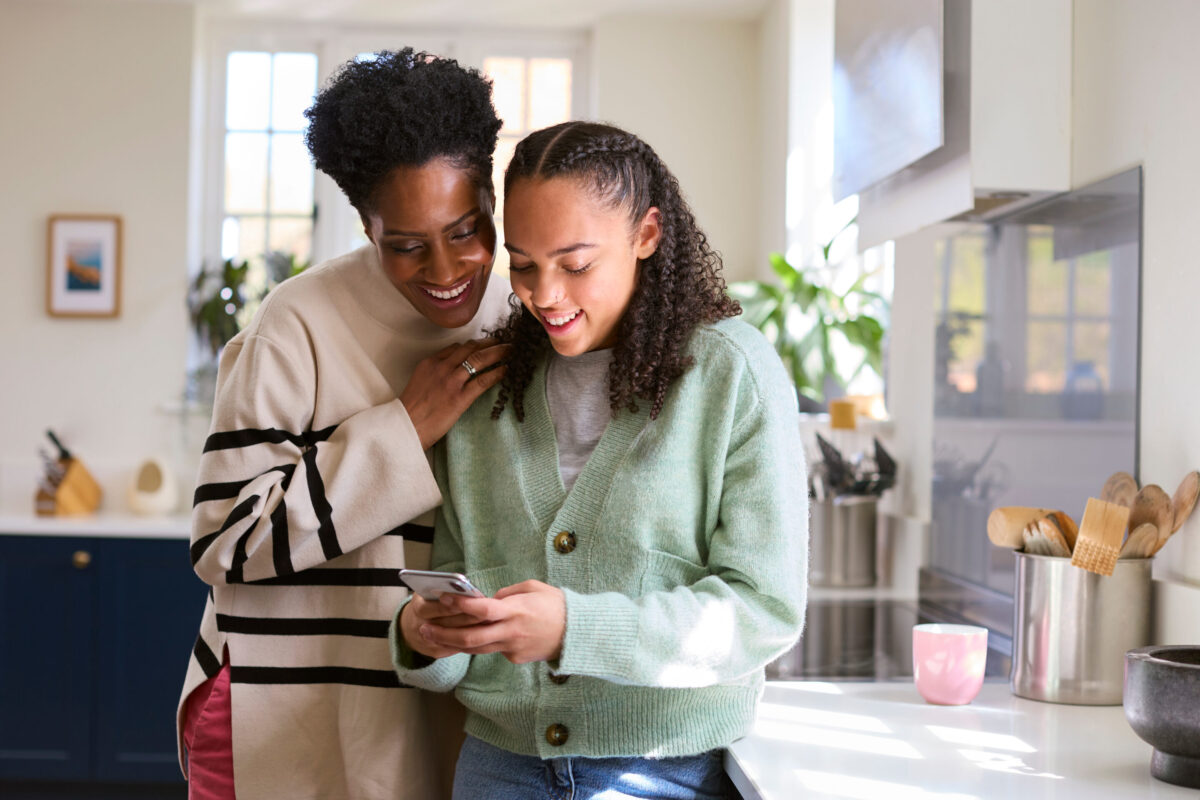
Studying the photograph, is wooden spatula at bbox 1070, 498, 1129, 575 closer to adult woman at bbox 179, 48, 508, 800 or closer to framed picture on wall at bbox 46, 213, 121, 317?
adult woman at bbox 179, 48, 508, 800

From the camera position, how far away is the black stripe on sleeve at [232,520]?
112 cm

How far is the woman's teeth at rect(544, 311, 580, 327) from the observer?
105 centimetres

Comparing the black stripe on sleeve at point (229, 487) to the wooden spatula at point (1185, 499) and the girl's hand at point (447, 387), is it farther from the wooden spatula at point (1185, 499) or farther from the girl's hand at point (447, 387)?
the wooden spatula at point (1185, 499)

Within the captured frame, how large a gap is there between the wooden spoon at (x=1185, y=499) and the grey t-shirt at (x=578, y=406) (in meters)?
0.65

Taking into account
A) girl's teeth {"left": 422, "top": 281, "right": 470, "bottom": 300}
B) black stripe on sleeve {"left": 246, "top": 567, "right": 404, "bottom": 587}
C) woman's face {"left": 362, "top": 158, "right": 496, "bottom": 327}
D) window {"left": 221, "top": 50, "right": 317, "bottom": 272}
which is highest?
window {"left": 221, "top": 50, "right": 317, "bottom": 272}

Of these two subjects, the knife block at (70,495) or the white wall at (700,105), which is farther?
the white wall at (700,105)

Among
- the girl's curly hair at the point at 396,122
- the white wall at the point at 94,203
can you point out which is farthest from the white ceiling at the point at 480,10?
the girl's curly hair at the point at 396,122

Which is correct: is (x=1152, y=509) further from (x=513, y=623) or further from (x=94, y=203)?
(x=94, y=203)

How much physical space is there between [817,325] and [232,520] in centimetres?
217

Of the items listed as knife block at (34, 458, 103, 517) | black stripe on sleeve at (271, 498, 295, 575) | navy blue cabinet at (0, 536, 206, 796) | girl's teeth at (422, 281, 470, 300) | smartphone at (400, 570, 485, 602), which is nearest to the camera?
smartphone at (400, 570, 485, 602)

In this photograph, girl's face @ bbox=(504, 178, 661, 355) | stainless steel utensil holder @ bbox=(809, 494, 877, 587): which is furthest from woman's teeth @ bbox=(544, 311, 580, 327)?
stainless steel utensil holder @ bbox=(809, 494, 877, 587)

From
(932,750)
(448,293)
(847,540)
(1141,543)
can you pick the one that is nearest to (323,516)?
(448,293)

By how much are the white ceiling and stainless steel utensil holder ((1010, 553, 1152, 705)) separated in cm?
306

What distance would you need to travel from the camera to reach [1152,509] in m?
1.28
